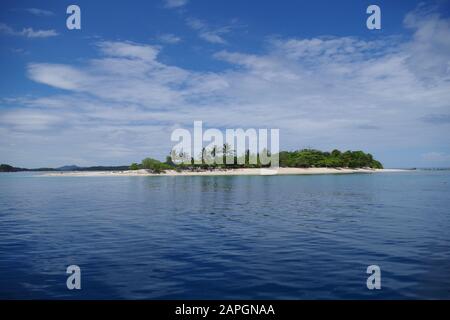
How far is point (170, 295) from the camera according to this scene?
55.7 ft

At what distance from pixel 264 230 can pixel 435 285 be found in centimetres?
1684

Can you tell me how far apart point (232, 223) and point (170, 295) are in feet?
69.4

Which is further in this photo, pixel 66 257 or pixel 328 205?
pixel 328 205

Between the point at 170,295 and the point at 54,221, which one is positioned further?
the point at 54,221

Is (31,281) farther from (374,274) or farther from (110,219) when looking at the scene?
(110,219)

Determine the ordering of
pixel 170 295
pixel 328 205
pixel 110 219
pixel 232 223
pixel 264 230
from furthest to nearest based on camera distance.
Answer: pixel 328 205
pixel 110 219
pixel 232 223
pixel 264 230
pixel 170 295

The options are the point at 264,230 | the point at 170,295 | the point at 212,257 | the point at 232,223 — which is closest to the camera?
the point at 170,295

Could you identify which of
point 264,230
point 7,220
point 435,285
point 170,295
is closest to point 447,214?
point 264,230
